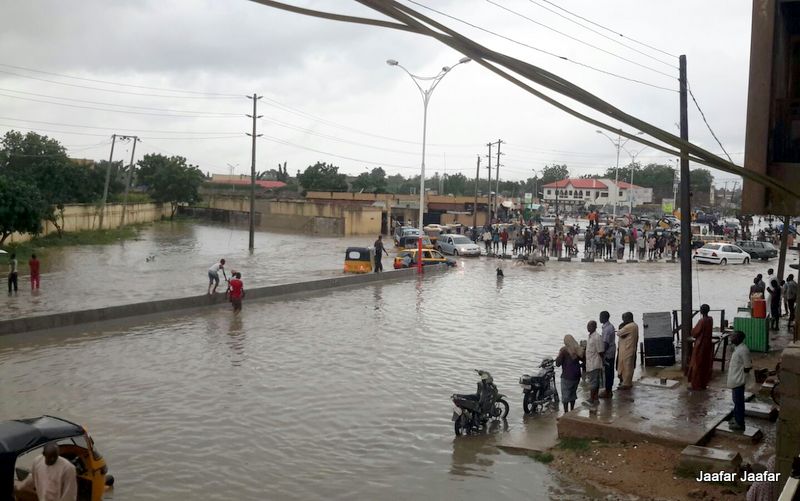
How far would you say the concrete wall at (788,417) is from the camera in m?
7.20

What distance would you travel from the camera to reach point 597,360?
36.2 feet

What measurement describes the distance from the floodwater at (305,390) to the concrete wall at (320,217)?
1403 inches

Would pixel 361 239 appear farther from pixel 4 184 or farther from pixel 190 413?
pixel 190 413

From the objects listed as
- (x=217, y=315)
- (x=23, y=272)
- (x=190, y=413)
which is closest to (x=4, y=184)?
(x=23, y=272)

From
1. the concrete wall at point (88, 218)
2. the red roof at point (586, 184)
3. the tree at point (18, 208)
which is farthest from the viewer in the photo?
the red roof at point (586, 184)

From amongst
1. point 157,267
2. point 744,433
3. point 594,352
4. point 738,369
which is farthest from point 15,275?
point 744,433

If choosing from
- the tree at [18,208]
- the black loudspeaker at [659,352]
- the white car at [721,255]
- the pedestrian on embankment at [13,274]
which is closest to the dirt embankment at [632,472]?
the black loudspeaker at [659,352]

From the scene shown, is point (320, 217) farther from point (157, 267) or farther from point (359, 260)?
point (359, 260)

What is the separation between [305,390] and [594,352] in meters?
5.01

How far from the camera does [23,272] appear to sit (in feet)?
96.5

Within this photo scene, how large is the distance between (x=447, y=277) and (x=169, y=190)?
5457 cm

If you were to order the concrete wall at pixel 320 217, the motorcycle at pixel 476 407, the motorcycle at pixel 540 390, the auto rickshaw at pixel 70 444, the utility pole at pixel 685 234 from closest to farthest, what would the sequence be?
1. the auto rickshaw at pixel 70 444
2. the motorcycle at pixel 476 407
3. the motorcycle at pixel 540 390
4. the utility pole at pixel 685 234
5. the concrete wall at pixel 320 217

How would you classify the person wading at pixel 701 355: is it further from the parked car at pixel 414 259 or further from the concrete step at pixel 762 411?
the parked car at pixel 414 259

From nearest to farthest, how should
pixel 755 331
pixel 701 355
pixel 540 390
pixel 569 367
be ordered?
pixel 569 367, pixel 540 390, pixel 701 355, pixel 755 331
